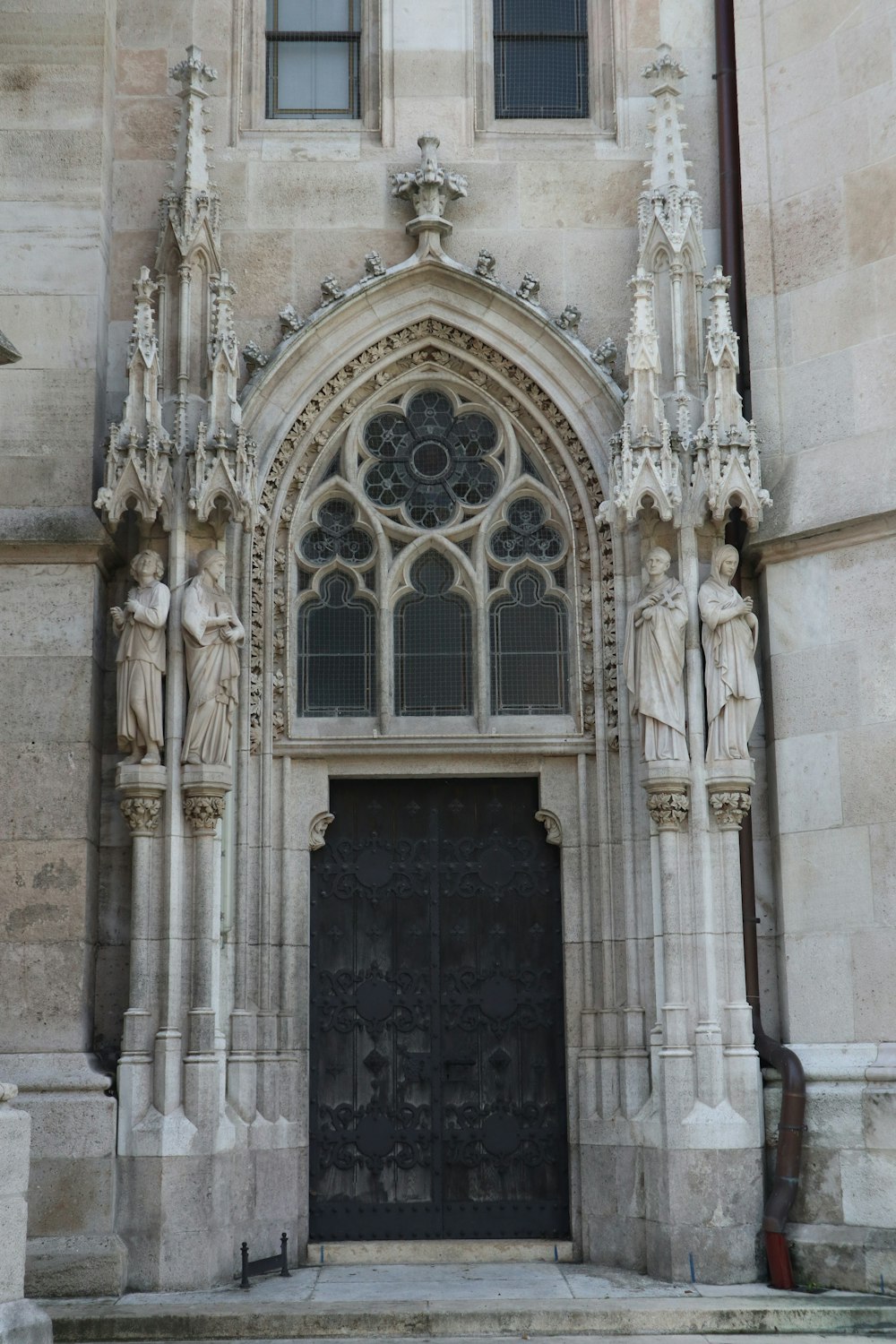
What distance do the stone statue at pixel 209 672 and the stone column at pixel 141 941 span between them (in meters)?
0.30

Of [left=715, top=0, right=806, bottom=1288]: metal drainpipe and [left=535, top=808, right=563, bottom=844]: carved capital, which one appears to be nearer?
[left=715, top=0, right=806, bottom=1288]: metal drainpipe

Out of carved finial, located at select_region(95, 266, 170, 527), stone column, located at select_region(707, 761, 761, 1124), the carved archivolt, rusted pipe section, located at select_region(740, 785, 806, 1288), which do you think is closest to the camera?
rusted pipe section, located at select_region(740, 785, 806, 1288)

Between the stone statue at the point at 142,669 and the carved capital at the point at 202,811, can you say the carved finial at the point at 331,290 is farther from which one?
the carved capital at the point at 202,811

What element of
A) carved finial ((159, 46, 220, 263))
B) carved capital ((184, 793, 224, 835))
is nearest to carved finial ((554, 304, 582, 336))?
carved finial ((159, 46, 220, 263))

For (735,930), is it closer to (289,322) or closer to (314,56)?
(289,322)

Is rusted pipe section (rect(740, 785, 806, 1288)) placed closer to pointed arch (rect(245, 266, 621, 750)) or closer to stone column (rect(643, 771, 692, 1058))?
stone column (rect(643, 771, 692, 1058))

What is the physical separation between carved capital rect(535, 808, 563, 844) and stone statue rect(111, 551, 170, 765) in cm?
248

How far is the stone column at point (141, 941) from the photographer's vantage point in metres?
10.4

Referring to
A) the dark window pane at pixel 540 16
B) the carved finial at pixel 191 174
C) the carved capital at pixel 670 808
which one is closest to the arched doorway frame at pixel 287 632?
the carved capital at pixel 670 808

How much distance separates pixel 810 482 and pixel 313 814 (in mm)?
3754

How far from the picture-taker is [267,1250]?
1087 cm

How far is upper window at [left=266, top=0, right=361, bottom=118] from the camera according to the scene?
40.9 ft

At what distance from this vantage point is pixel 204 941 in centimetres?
1063

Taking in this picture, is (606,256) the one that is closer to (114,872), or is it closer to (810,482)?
(810,482)
